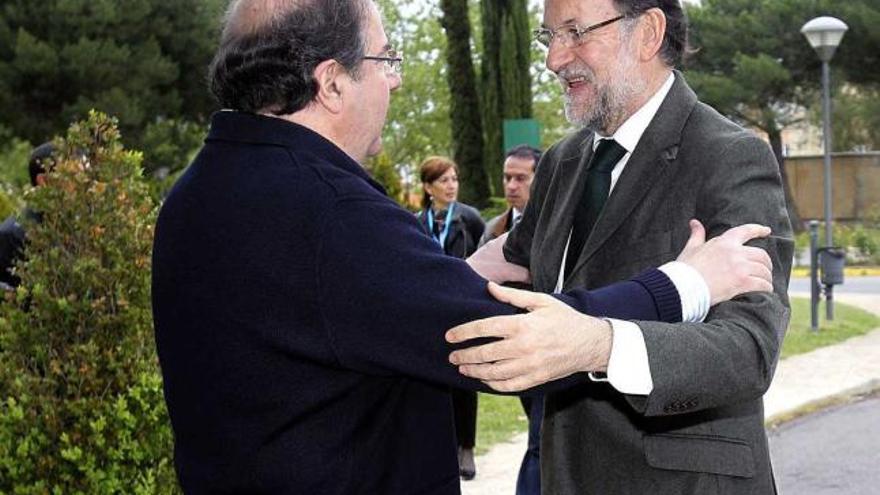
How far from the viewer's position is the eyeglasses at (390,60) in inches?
97.6

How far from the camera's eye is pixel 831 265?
16.1m

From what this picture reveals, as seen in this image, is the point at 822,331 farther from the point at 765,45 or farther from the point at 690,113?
the point at 765,45

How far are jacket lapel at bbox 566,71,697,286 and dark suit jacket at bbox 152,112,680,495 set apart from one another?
1.29ft

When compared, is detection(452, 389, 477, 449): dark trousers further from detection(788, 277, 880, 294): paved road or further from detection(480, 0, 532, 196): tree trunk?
detection(480, 0, 532, 196): tree trunk

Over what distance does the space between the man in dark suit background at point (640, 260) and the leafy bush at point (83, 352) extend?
1768mm

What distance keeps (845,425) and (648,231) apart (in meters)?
7.61

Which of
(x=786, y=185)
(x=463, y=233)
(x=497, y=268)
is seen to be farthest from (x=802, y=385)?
(x=786, y=185)

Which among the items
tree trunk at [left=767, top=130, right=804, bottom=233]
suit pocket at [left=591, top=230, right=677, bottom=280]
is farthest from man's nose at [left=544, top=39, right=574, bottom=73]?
tree trunk at [left=767, top=130, right=804, bottom=233]

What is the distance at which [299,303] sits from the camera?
2.19 m

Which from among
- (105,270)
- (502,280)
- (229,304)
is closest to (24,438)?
(105,270)

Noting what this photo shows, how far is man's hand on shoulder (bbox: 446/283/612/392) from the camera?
2.18m

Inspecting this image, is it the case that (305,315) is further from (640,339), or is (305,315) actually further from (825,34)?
(825,34)

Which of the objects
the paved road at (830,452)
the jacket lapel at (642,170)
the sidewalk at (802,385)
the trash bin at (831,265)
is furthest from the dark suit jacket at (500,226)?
the trash bin at (831,265)

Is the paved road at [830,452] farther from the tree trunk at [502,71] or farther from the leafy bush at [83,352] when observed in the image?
the tree trunk at [502,71]
